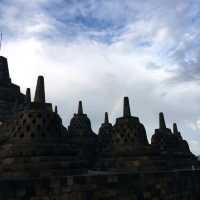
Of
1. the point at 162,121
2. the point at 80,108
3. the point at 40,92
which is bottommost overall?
the point at 40,92

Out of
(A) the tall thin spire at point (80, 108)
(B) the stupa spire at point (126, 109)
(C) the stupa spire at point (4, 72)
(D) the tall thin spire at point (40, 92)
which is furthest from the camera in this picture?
(C) the stupa spire at point (4, 72)

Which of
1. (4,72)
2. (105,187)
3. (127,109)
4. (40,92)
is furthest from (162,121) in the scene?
(105,187)

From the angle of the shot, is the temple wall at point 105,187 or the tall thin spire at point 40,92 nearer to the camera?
the temple wall at point 105,187

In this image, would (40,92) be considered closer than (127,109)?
Yes

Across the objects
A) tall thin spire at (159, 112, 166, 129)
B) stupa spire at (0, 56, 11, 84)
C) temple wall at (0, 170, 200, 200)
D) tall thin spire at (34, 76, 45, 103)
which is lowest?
temple wall at (0, 170, 200, 200)

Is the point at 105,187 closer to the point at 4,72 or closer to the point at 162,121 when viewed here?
the point at 162,121

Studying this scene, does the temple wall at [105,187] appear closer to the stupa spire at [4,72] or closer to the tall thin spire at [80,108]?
the tall thin spire at [80,108]

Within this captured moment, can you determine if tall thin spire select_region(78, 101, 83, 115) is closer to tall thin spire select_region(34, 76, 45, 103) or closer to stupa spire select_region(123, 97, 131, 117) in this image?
stupa spire select_region(123, 97, 131, 117)

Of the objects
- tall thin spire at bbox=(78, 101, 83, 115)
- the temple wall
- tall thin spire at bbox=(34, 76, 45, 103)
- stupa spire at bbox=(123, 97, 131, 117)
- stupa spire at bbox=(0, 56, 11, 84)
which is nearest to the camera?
the temple wall

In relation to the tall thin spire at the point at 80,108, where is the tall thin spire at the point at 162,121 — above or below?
below

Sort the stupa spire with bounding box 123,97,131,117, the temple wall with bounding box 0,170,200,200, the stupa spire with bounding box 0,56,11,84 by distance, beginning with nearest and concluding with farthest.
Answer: the temple wall with bounding box 0,170,200,200 < the stupa spire with bounding box 123,97,131,117 < the stupa spire with bounding box 0,56,11,84

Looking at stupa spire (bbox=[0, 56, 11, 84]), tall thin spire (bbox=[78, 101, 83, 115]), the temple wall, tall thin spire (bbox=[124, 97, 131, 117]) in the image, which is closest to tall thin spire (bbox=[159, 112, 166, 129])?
tall thin spire (bbox=[78, 101, 83, 115])

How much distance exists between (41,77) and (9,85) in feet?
31.2

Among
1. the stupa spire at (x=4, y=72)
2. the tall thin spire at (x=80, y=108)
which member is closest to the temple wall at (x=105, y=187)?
the tall thin spire at (x=80, y=108)
